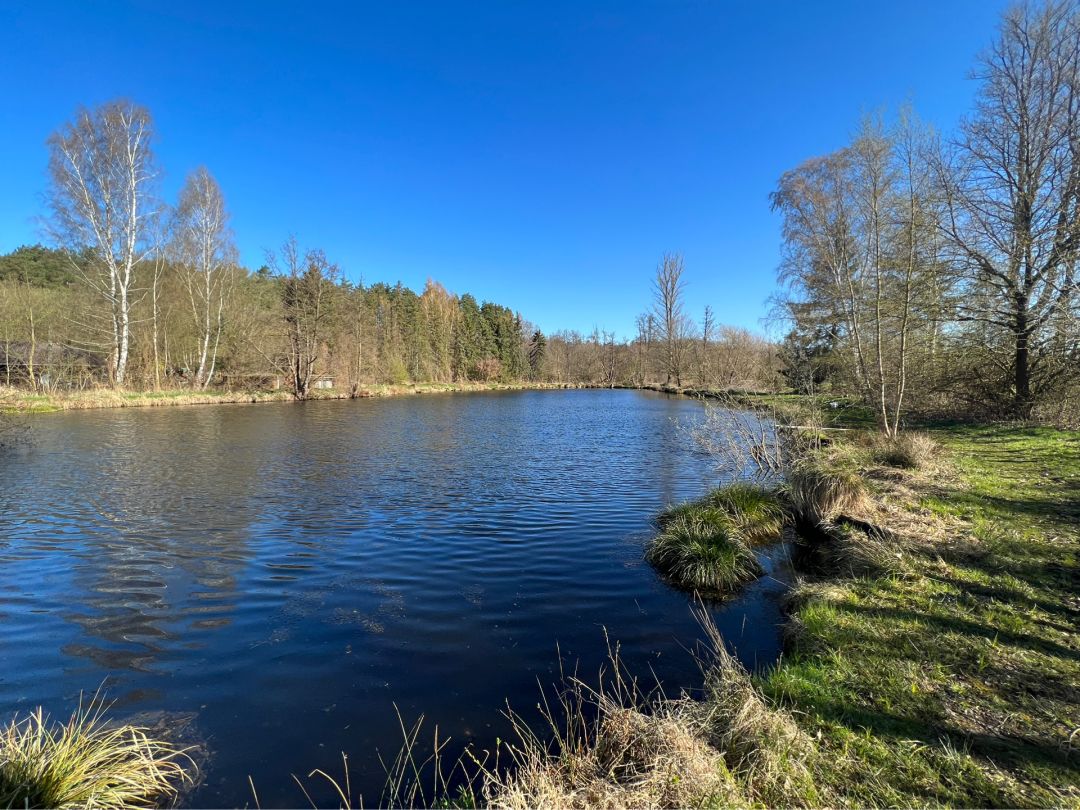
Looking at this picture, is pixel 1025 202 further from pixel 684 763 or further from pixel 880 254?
pixel 684 763

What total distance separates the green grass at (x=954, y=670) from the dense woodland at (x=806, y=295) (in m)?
6.10

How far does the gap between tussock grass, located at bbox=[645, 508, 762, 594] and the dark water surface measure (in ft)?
1.19

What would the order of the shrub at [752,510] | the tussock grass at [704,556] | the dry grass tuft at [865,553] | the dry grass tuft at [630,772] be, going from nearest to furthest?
the dry grass tuft at [630,772] < the dry grass tuft at [865,553] < the tussock grass at [704,556] < the shrub at [752,510]

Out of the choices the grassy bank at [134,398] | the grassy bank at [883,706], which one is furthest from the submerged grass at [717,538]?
the grassy bank at [134,398]

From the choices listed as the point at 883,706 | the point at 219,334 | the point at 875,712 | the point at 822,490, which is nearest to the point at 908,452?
the point at 822,490

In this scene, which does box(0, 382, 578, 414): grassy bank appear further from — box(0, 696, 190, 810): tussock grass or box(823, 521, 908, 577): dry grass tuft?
box(823, 521, 908, 577): dry grass tuft

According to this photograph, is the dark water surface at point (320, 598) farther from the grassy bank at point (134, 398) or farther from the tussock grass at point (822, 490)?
the grassy bank at point (134, 398)

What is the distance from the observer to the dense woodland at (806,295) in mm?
12672

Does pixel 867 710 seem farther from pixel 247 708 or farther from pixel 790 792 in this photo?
pixel 247 708

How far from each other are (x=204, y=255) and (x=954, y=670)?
4004cm

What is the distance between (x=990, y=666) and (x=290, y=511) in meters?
10.3

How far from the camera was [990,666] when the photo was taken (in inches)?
144

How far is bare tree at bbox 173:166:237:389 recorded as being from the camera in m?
31.5

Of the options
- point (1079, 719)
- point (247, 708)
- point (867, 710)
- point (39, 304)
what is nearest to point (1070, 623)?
point (1079, 719)
